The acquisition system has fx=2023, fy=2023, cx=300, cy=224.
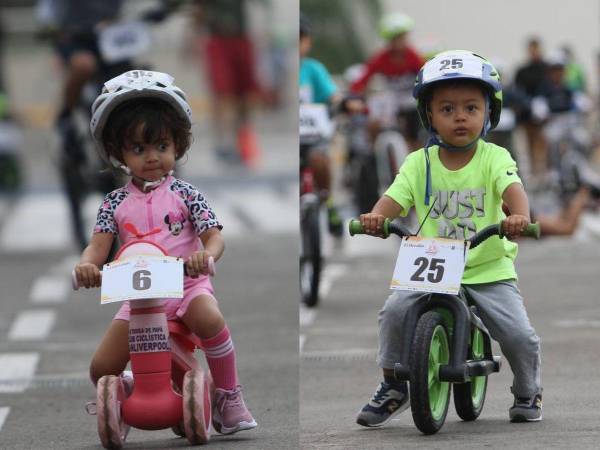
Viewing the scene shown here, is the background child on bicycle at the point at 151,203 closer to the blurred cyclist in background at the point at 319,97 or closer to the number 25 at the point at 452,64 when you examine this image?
the number 25 at the point at 452,64

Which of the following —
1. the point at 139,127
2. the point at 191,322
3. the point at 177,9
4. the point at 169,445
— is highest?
the point at 177,9

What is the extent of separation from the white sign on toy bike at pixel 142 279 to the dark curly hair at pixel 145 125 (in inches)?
19.2

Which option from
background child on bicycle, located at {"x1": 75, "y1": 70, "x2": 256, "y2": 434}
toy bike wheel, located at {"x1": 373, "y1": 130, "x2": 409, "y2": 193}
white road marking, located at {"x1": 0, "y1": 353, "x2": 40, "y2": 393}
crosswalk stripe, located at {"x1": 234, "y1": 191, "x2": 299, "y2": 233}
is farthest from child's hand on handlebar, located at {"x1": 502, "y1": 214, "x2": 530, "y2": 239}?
crosswalk stripe, located at {"x1": 234, "y1": 191, "x2": 299, "y2": 233}

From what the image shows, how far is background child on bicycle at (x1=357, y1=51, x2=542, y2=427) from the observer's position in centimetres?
752

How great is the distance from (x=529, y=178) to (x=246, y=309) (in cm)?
1301

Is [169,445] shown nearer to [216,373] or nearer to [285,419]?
[216,373]

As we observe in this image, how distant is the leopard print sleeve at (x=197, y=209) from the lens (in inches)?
284

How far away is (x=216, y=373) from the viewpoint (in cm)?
738

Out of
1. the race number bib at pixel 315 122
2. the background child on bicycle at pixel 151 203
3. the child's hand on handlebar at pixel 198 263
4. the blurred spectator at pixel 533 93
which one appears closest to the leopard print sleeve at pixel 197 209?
the background child on bicycle at pixel 151 203

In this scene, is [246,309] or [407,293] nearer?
[407,293]

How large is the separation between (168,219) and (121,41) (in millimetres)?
7640

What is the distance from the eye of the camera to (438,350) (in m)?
7.42

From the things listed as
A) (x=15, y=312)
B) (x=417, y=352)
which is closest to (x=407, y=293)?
(x=417, y=352)

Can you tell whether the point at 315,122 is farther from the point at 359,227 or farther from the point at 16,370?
the point at 359,227
